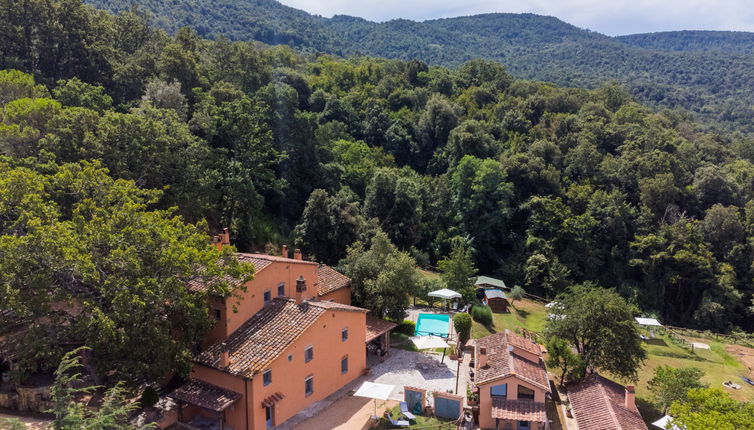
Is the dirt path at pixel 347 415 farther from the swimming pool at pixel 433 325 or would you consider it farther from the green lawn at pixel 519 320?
the green lawn at pixel 519 320

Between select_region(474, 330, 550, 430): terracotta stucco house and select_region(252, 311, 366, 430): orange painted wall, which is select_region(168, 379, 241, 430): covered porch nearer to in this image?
select_region(252, 311, 366, 430): orange painted wall

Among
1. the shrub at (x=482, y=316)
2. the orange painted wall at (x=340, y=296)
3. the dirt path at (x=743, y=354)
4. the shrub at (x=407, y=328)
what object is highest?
the orange painted wall at (x=340, y=296)

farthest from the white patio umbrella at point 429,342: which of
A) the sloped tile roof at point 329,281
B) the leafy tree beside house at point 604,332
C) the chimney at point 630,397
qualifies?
the chimney at point 630,397

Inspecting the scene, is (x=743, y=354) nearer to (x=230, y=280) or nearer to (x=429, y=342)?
(x=429, y=342)

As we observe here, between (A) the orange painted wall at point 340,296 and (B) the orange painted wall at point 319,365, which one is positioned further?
(A) the orange painted wall at point 340,296

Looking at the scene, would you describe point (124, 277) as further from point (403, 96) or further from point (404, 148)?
point (403, 96)

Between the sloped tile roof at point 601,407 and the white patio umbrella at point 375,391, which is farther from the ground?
the white patio umbrella at point 375,391
